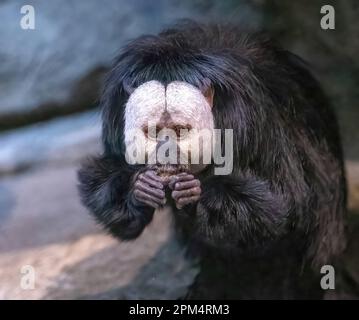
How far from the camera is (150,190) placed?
1.61 m

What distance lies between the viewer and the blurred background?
232cm

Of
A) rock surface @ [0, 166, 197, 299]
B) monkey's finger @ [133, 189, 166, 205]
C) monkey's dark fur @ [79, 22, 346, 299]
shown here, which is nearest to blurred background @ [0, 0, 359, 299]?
rock surface @ [0, 166, 197, 299]

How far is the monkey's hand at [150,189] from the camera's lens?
1.60m

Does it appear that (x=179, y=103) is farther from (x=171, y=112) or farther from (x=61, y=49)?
(x=61, y=49)

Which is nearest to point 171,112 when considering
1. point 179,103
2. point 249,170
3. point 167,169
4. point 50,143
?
point 179,103

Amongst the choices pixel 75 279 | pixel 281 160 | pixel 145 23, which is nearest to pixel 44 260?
pixel 75 279

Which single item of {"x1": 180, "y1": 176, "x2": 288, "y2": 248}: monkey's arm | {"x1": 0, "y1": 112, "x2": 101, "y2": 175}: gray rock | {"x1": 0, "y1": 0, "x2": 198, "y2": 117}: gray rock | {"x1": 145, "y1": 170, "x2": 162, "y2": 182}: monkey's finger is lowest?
{"x1": 180, "y1": 176, "x2": 288, "y2": 248}: monkey's arm

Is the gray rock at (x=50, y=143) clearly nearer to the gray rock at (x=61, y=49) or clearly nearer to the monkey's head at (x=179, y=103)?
the gray rock at (x=61, y=49)

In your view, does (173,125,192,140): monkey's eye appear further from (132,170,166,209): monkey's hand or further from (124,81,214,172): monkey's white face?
(132,170,166,209): monkey's hand

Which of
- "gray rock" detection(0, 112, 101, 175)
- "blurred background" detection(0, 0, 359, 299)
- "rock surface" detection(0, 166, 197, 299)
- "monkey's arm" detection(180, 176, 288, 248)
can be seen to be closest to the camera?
"monkey's arm" detection(180, 176, 288, 248)

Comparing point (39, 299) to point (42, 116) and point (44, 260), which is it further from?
point (42, 116)

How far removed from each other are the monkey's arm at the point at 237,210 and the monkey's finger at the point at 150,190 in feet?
0.34

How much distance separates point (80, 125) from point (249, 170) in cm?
209

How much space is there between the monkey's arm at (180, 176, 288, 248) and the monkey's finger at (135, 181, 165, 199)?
105 mm
